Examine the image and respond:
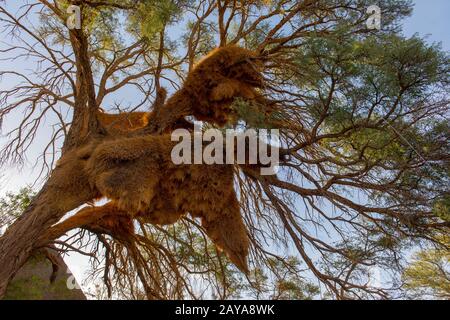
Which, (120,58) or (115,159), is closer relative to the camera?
(115,159)

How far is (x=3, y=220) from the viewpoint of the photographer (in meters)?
6.90

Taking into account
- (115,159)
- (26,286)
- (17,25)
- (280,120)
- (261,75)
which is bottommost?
(26,286)

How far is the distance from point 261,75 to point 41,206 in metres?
3.88

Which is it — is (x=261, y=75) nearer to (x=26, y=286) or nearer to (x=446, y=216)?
(x=446, y=216)

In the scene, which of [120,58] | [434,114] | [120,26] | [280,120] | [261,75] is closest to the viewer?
[434,114]

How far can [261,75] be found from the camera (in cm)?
711

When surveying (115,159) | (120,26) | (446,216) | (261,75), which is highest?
(120,26)

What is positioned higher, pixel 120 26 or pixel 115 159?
pixel 120 26

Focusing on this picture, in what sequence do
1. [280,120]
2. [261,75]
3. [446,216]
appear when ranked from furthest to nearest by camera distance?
[261,75], [280,120], [446,216]

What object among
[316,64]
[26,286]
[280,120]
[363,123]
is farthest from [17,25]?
[363,123]

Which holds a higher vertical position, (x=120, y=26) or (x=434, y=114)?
(x=120, y=26)

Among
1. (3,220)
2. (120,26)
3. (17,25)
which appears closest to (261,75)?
(120,26)

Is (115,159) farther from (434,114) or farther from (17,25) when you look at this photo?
(434,114)
